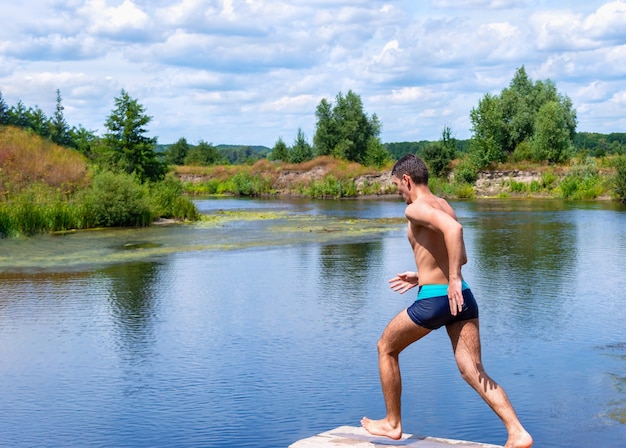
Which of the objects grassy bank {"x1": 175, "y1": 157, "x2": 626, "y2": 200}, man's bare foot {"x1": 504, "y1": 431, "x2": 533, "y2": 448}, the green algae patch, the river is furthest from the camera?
grassy bank {"x1": 175, "y1": 157, "x2": 626, "y2": 200}

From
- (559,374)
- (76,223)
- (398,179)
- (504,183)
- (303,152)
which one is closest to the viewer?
(398,179)

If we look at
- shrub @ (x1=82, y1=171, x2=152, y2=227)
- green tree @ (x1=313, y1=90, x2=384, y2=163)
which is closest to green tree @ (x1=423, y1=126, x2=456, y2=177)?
green tree @ (x1=313, y1=90, x2=384, y2=163)

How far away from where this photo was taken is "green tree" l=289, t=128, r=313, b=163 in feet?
300

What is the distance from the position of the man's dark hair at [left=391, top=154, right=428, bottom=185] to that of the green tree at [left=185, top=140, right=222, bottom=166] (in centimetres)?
10606

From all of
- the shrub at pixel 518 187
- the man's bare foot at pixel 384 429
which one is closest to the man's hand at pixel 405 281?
the man's bare foot at pixel 384 429

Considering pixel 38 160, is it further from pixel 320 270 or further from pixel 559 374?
pixel 559 374

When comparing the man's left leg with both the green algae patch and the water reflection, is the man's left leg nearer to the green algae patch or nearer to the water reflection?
the water reflection

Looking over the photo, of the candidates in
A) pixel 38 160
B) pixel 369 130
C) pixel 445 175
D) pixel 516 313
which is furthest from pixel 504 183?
pixel 516 313

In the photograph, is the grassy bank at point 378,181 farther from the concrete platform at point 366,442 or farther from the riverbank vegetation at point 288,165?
the concrete platform at point 366,442

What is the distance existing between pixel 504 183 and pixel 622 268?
52.8 meters

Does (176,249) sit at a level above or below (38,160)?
below

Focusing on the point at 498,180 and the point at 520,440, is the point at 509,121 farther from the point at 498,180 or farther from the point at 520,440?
the point at 520,440

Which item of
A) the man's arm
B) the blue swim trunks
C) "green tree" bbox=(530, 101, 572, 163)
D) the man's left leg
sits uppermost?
"green tree" bbox=(530, 101, 572, 163)

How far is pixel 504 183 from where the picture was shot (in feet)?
233
